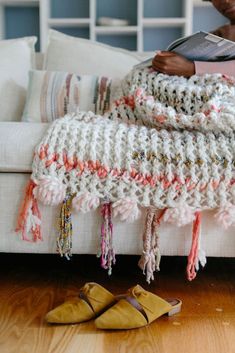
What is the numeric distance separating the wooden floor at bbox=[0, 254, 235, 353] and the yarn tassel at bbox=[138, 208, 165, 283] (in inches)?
4.3

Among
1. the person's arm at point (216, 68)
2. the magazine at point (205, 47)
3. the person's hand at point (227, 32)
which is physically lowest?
the person's arm at point (216, 68)

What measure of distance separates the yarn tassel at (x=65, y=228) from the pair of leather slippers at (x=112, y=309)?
133 millimetres

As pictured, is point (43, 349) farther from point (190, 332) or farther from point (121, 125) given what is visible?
point (121, 125)

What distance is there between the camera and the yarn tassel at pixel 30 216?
135 centimetres

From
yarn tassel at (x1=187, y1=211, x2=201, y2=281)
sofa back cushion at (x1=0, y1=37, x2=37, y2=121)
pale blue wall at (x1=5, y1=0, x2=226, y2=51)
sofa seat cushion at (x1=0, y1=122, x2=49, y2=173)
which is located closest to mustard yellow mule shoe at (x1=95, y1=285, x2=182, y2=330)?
yarn tassel at (x1=187, y1=211, x2=201, y2=281)

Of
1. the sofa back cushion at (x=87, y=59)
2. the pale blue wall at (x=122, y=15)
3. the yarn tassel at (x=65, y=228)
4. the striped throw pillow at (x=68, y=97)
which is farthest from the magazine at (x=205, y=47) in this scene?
the pale blue wall at (x=122, y=15)

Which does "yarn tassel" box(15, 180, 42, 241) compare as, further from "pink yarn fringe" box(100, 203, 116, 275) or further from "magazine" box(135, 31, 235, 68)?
"magazine" box(135, 31, 235, 68)

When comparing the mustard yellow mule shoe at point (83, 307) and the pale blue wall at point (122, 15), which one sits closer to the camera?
the mustard yellow mule shoe at point (83, 307)

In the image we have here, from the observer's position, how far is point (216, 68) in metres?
1.58

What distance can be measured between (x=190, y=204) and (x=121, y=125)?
0.99 ft

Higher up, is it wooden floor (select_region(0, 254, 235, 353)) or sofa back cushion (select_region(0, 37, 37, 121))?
sofa back cushion (select_region(0, 37, 37, 121))

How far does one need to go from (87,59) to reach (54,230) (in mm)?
942

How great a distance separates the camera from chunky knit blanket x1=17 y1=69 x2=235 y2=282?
1.29 m

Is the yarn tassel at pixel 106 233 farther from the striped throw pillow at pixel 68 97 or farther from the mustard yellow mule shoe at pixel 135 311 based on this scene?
the striped throw pillow at pixel 68 97
